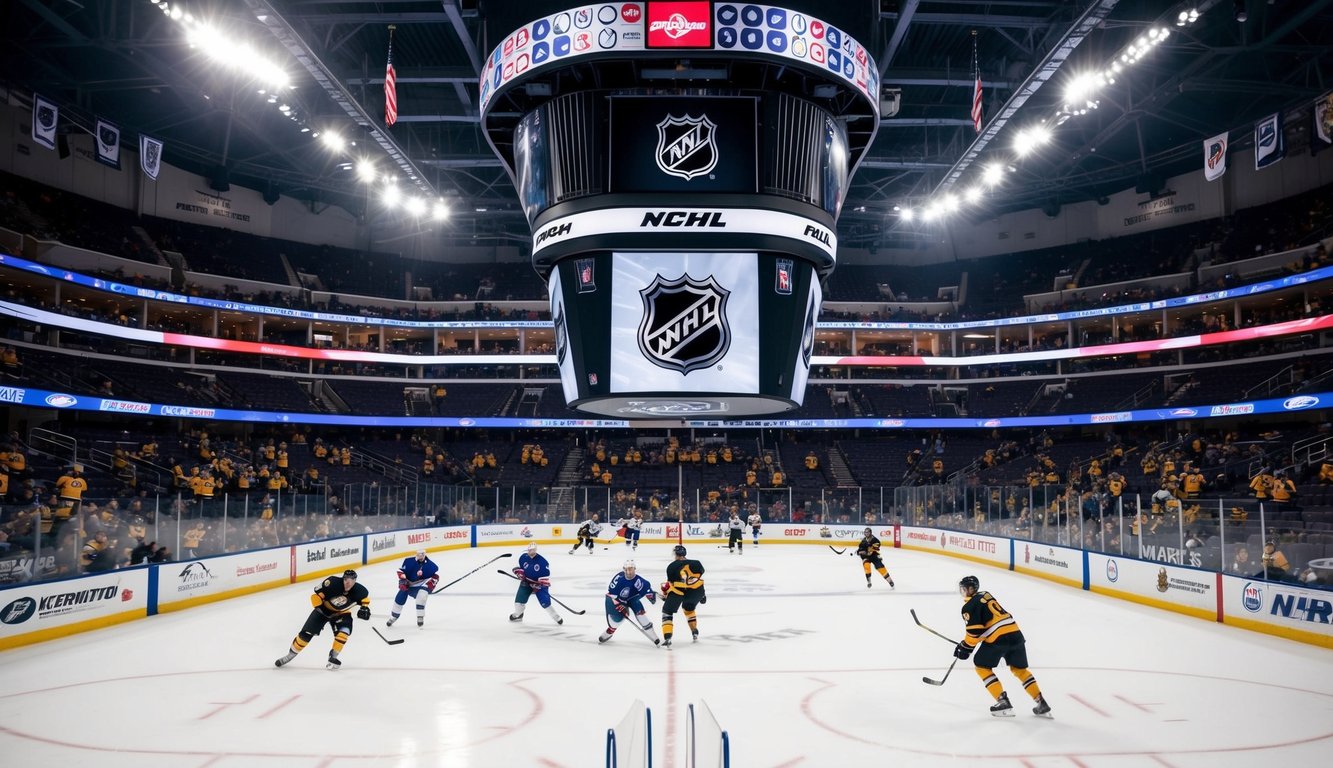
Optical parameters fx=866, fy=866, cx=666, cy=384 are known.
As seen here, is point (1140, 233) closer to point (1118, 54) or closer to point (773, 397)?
point (1118, 54)

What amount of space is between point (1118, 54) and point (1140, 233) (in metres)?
29.3

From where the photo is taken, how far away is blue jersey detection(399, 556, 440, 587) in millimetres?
15172

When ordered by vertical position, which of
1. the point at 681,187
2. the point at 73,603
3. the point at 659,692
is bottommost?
the point at 659,692

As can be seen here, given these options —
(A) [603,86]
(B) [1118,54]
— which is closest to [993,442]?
(B) [1118,54]

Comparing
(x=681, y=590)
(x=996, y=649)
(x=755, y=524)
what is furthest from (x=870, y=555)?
(x=755, y=524)

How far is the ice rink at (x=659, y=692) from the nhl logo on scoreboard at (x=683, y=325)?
482 cm

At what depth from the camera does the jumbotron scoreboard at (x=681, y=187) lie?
14883 mm

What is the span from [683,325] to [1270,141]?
22.5 m

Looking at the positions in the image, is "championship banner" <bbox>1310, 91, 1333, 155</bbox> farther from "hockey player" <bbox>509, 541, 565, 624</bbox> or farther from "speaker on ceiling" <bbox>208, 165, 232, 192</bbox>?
"speaker on ceiling" <bbox>208, 165, 232, 192</bbox>

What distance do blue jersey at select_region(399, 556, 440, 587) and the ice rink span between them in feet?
2.91

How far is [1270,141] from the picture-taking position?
26.7m

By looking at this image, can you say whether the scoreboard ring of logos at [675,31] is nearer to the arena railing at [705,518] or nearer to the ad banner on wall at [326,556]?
the arena railing at [705,518]

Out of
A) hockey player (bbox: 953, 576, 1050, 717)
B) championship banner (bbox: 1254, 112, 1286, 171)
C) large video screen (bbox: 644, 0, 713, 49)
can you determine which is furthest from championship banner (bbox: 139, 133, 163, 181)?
championship banner (bbox: 1254, 112, 1286, 171)

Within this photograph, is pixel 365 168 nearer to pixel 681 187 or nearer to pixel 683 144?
pixel 683 144
